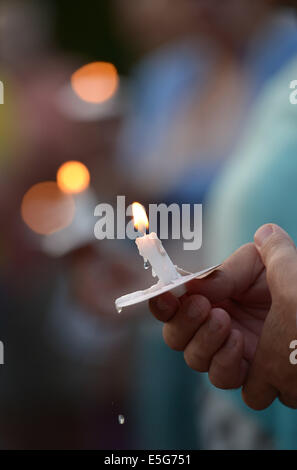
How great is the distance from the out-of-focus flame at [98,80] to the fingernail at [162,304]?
1.54 feet

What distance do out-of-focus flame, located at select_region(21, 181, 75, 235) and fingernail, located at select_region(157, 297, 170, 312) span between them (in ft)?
1.23

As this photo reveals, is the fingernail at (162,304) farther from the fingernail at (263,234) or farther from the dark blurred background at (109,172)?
the dark blurred background at (109,172)

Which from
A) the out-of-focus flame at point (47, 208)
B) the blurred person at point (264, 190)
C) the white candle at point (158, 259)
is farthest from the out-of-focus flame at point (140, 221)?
the out-of-focus flame at point (47, 208)

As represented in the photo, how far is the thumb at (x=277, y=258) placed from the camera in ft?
1.11

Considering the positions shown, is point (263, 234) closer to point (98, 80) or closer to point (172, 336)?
point (172, 336)

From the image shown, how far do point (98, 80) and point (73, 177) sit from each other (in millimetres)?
164

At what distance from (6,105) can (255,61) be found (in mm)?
406

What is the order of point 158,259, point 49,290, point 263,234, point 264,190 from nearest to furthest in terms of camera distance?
1. point 158,259
2. point 263,234
3. point 264,190
4. point 49,290

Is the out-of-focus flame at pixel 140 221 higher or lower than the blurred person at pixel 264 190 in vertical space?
lower

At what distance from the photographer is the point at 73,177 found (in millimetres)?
704

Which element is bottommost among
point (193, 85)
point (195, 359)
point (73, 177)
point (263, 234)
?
point (195, 359)

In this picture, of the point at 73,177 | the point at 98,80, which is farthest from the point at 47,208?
the point at 98,80
